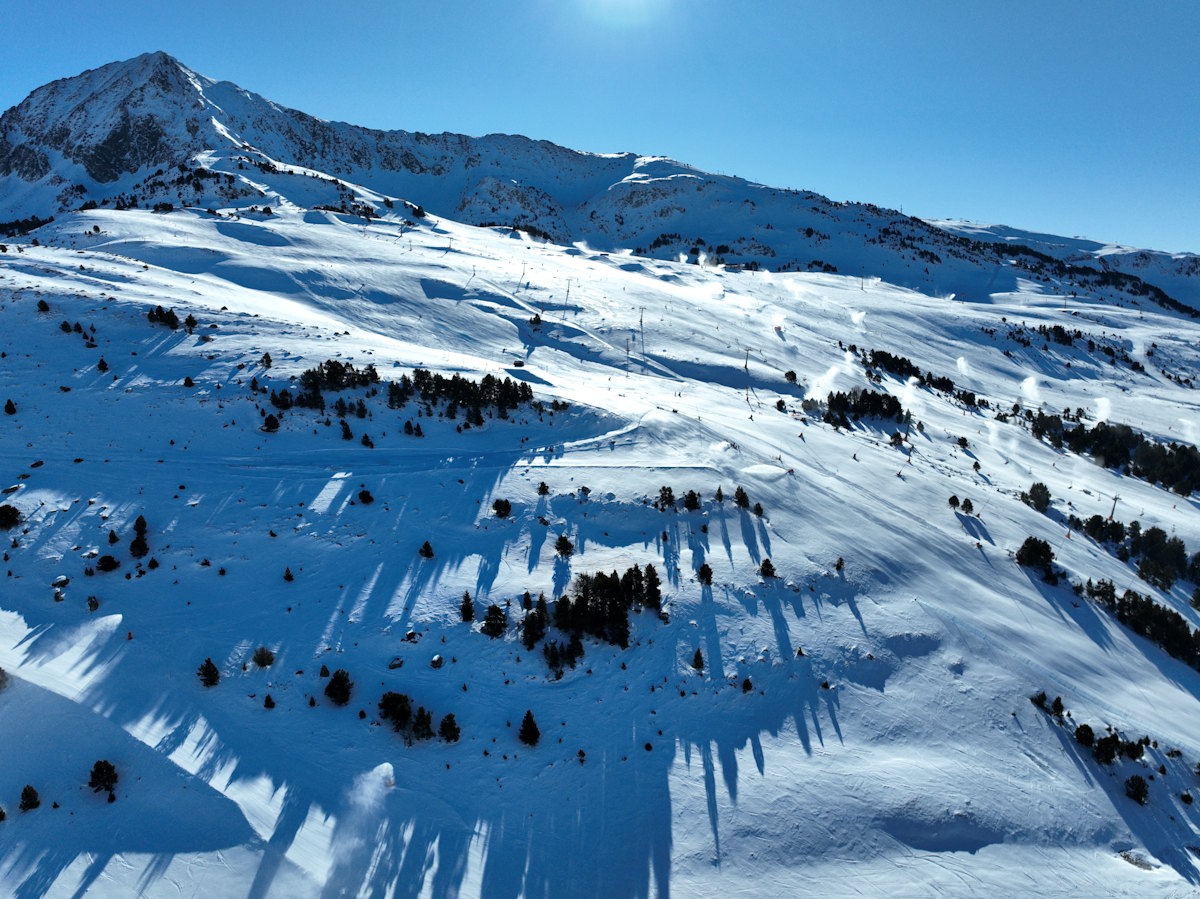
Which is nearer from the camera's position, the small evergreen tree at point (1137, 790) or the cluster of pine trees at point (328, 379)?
the small evergreen tree at point (1137, 790)

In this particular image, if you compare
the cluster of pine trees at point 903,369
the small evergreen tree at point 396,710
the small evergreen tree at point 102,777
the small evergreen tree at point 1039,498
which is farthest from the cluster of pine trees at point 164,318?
the cluster of pine trees at point 903,369

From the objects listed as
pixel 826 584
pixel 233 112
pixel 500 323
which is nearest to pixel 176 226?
pixel 500 323

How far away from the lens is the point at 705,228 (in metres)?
172

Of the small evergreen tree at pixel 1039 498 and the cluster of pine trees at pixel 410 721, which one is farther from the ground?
the small evergreen tree at pixel 1039 498

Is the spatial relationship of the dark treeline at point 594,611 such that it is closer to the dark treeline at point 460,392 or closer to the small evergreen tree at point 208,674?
the small evergreen tree at point 208,674

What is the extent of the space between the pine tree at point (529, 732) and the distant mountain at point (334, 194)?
10421 centimetres

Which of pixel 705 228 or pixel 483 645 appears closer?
pixel 483 645

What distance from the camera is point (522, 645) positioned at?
20297 millimetres

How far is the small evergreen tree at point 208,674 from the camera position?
55.2 feet

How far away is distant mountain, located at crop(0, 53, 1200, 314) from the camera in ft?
400

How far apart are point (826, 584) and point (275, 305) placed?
48.3m

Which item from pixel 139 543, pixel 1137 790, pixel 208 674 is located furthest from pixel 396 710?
pixel 1137 790

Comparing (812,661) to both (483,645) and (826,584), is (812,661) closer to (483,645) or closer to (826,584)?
(826,584)

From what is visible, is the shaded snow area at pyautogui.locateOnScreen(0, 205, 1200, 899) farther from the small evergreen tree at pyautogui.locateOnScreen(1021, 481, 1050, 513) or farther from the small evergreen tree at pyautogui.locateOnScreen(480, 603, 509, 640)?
the small evergreen tree at pyautogui.locateOnScreen(1021, 481, 1050, 513)
